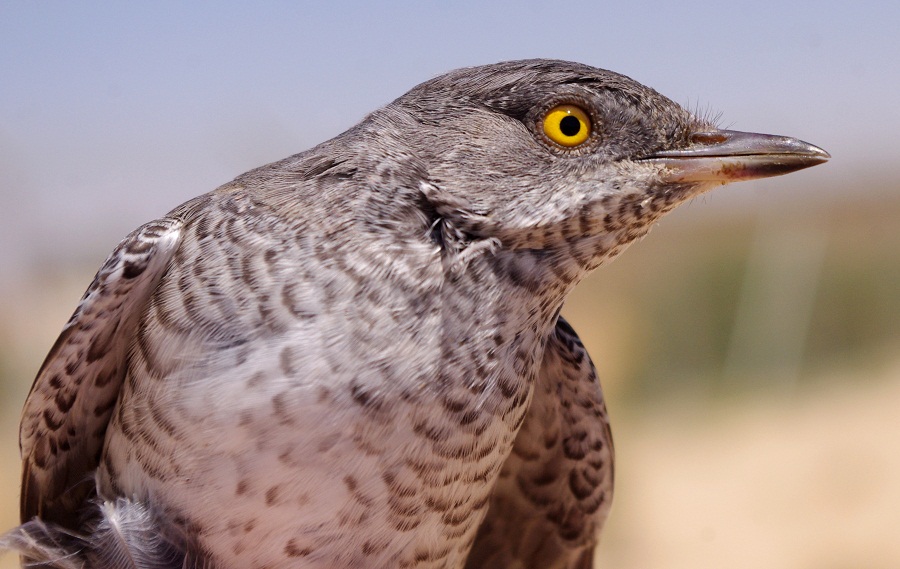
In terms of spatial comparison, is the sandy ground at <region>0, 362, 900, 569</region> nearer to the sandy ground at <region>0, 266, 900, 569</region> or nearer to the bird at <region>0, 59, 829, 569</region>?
the sandy ground at <region>0, 266, 900, 569</region>

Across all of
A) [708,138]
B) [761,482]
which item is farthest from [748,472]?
[708,138]

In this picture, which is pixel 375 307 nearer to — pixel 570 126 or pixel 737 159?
pixel 570 126

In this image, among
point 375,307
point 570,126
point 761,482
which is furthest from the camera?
point 761,482

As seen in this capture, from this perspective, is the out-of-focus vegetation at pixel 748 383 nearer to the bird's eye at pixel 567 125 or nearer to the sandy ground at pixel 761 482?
the sandy ground at pixel 761 482

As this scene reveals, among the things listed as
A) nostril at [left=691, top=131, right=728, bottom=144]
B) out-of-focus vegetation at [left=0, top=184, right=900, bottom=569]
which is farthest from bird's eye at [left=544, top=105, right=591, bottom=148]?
out-of-focus vegetation at [left=0, top=184, right=900, bottom=569]

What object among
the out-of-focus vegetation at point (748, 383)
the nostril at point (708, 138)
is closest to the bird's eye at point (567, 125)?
the nostril at point (708, 138)

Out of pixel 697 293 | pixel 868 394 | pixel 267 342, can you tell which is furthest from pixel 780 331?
pixel 267 342
